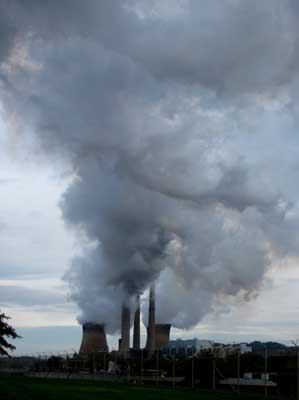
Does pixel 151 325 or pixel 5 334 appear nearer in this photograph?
pixel 5 334

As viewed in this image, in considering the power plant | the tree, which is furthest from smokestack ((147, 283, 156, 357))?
the tree

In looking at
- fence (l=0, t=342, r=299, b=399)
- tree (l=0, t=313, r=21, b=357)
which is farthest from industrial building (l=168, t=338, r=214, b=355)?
tree (l=0, t=313, r=21, b=357)

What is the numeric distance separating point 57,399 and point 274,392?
20.2 m

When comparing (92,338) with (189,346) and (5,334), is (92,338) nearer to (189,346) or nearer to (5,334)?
(189,346)

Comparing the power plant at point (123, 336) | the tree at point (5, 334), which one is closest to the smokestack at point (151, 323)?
the power plant at point (123, 336)

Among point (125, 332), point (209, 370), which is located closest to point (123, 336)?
point (125, 332)

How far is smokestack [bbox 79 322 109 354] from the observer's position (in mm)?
97750

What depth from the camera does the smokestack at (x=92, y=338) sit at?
3848 inches

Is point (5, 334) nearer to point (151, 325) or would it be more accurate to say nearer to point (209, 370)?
point (209, 370)

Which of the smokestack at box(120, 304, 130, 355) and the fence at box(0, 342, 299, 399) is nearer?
the fence at box(0, 342, 299, 399)

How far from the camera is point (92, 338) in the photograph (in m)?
97.9

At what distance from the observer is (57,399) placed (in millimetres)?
22531

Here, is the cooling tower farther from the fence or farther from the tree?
the tree

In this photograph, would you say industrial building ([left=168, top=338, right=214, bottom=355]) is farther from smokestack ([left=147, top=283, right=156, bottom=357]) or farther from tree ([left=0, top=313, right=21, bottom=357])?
tree ([left=0, top=313, right=21, bottom=357])
